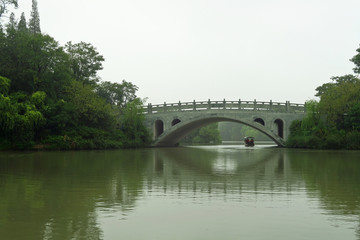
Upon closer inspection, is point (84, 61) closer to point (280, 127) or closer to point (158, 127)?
point (158, 127)

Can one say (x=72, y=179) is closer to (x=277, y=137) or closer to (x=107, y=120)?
(x=107, y=120)

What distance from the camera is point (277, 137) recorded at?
39156mm

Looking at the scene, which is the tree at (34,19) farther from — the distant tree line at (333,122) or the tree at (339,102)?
the tree at (339,102)

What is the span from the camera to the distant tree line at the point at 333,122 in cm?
3138

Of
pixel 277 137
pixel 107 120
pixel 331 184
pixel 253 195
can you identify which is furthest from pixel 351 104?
pixel 253 195

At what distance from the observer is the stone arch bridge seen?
39.4 m

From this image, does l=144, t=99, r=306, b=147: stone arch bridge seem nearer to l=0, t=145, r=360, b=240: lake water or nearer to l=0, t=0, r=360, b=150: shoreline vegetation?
l=0, t=0, r=360, b=150: shoreline vegetation

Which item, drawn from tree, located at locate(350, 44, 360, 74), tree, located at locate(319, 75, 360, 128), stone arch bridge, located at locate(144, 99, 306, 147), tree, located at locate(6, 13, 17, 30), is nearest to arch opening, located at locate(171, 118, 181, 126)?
stone arch bridge, located at locate(144, 99, 306, 147)

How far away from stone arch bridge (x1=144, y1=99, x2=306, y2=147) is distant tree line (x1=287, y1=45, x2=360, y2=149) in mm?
2717

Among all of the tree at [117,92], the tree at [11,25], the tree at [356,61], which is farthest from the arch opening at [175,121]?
the tree at [356,61]

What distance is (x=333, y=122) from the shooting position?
3328 cm

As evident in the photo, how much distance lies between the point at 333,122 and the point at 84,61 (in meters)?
26.2

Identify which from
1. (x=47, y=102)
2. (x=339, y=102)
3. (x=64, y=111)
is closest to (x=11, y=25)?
(x=47, y=102)

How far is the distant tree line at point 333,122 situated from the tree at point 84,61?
73.0 ft
